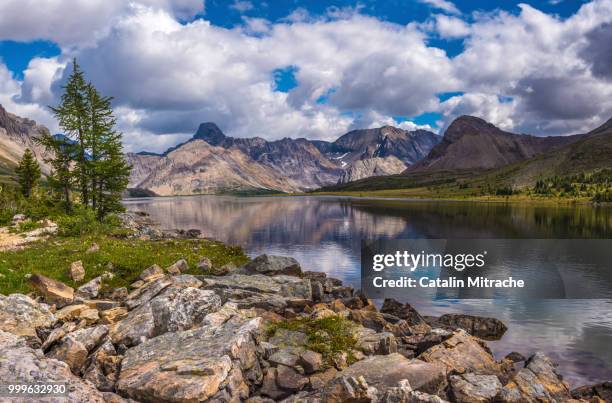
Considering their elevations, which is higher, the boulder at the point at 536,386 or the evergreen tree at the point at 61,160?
the evergreen tree at the point at 61,160

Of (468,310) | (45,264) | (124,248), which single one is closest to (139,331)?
(45,264)

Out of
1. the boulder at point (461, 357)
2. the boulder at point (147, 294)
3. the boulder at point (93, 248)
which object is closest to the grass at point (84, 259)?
the boulder at point (93, 248)

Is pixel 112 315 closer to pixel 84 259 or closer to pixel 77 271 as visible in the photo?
pixel 77 271

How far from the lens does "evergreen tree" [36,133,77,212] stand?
57.0 metres

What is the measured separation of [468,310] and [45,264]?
1309 inches

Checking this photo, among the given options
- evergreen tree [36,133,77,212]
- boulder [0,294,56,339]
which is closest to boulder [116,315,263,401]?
boulder [0,294,56,339]

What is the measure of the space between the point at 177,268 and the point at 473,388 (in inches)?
949

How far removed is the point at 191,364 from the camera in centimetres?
1426

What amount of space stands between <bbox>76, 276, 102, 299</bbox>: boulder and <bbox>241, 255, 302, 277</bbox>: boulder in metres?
11.2

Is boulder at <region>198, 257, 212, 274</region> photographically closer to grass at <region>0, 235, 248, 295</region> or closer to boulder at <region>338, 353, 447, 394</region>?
grass at <region>0, 235, 248, 295</region>

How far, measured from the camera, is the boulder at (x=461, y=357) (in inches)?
690

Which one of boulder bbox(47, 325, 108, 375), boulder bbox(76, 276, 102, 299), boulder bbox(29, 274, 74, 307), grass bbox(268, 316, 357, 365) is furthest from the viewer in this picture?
boulder bbox(76, 276, 102, 299)

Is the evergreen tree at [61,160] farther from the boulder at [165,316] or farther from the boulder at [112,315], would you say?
the boulder at [165,316]

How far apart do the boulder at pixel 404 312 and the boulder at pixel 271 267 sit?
9.01 meters
